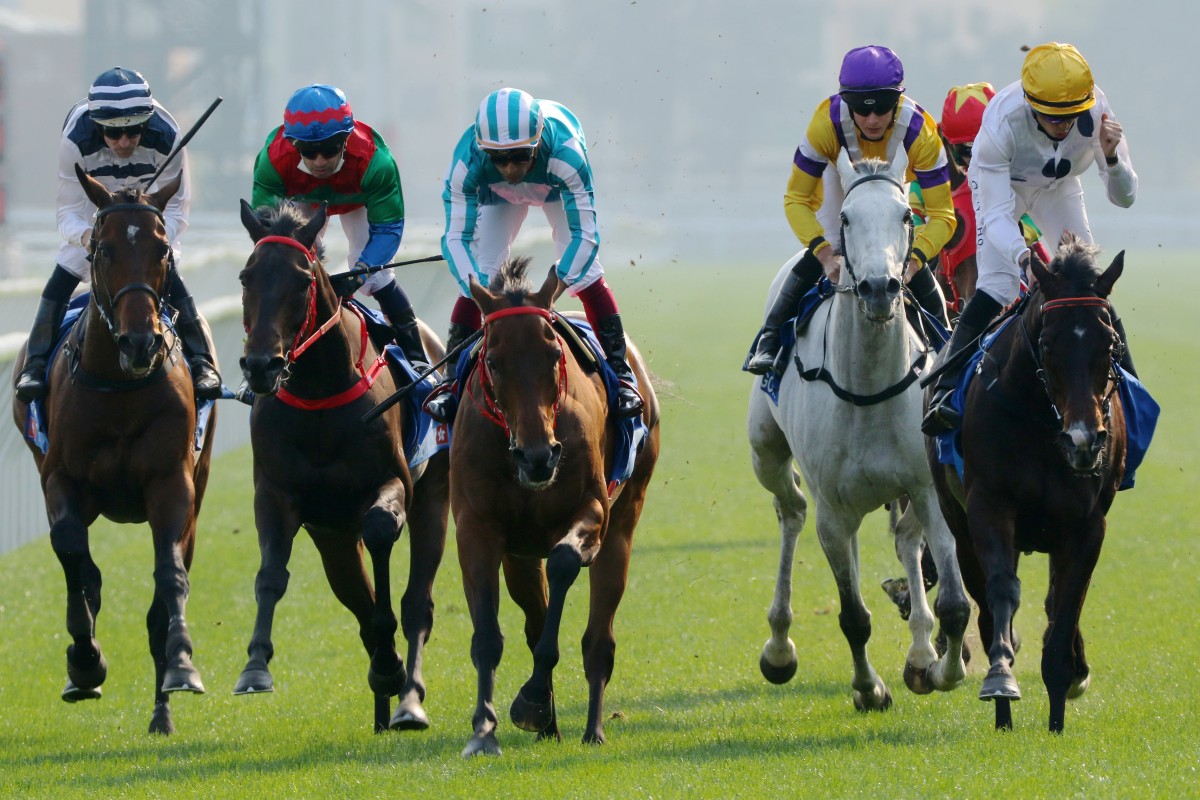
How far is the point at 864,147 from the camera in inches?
300

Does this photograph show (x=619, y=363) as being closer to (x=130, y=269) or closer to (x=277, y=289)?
(x=277, y=289)

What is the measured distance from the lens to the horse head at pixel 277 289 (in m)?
6.30

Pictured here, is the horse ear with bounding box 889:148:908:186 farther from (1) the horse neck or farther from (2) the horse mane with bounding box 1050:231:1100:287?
(2) the horse mane with bounding box 1050:231:1100:287

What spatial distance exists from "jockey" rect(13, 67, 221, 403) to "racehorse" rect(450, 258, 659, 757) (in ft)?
5.06

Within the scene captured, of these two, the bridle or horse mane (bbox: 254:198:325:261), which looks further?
horse mane (bbox: 254:198:325:261)

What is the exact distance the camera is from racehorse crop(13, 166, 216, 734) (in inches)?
270

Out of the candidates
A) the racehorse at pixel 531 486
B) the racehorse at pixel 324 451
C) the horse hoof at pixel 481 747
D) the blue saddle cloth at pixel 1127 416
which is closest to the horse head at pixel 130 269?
the racehorse at pixel 324 451

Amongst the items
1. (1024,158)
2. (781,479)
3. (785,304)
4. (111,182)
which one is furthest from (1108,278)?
(111,182)

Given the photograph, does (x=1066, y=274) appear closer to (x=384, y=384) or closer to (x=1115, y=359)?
(x=1115, y=359)

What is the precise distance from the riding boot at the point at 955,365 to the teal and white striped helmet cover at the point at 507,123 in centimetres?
174

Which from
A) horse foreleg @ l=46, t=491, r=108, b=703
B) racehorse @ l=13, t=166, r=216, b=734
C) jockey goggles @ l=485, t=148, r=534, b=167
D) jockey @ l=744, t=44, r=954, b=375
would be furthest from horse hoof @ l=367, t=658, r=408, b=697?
jockey @ l=744, t=44, r=954, b=375

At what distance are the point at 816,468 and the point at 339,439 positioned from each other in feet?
6.28

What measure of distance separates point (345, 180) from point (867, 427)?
7.53 ft

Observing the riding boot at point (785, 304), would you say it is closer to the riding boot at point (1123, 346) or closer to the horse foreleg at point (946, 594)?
the horse foreleg at point (946, 594)
